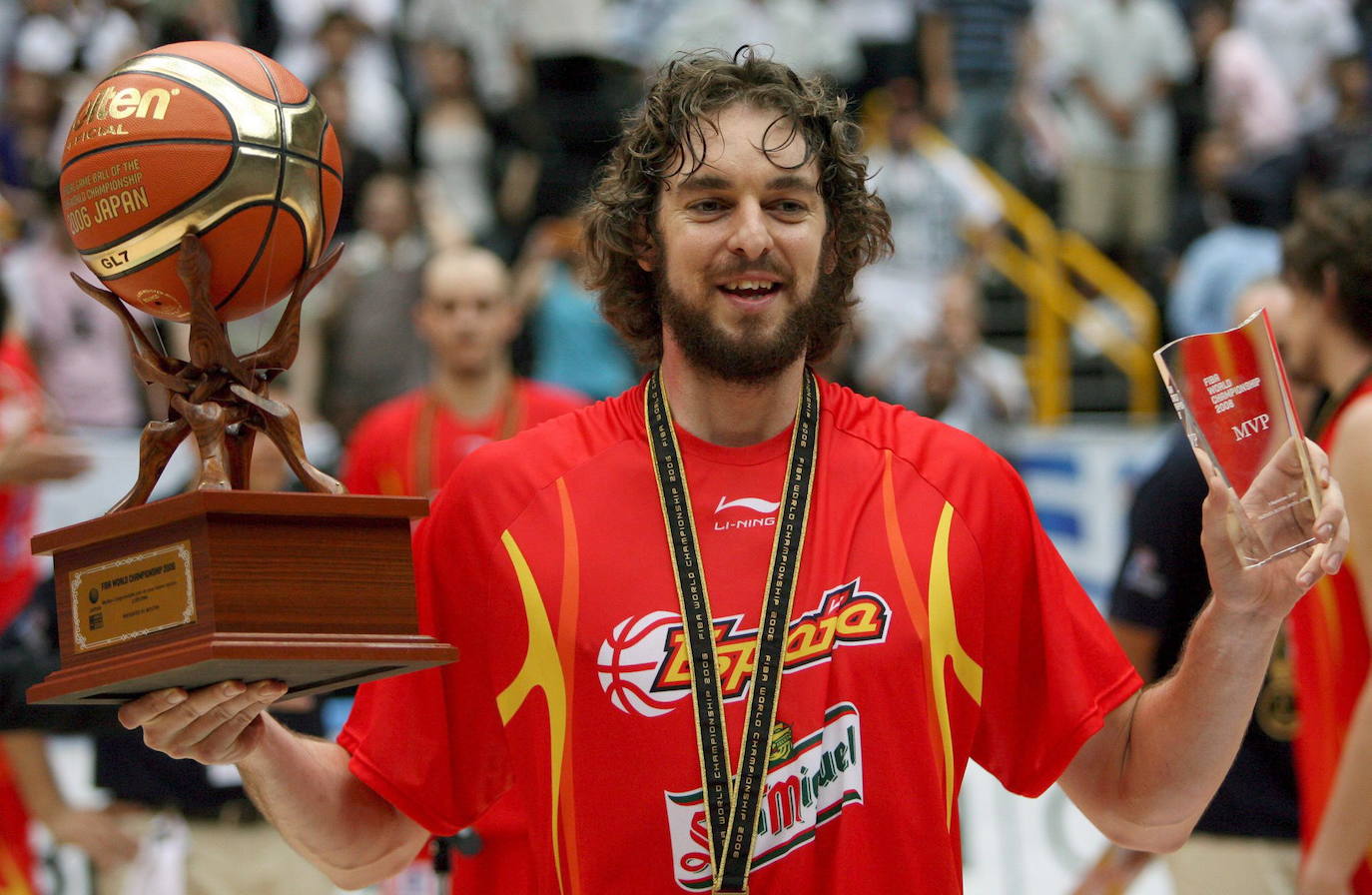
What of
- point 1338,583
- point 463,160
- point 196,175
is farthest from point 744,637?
point 463,160

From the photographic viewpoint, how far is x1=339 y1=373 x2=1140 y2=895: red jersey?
9.71 feet

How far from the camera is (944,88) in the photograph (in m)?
12.8

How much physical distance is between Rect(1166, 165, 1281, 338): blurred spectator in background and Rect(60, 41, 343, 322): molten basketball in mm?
8489

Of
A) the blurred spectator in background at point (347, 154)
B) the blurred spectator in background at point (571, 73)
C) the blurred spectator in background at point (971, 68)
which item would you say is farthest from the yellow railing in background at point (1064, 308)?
the blurred spectator in background at point (347, 154)

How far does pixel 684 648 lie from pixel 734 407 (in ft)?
1.58

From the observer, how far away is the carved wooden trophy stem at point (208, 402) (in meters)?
2.96

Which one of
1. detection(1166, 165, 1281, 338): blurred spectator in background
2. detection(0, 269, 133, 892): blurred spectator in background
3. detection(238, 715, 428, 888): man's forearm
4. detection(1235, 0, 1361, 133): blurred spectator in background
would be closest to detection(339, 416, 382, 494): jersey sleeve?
detection(0, 269, 133, 892): blurred spectator in background

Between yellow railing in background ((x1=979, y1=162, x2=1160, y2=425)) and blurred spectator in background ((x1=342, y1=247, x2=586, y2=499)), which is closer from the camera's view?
blurred spectator in background ((x1=342, y1=247, x2=586, y2=499))

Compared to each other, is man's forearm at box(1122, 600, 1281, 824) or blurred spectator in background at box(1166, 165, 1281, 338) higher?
blurred spectator in background at box(1166, 165, 1281, 338)

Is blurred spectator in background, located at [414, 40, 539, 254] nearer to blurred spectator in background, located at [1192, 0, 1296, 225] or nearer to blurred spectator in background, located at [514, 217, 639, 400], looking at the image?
blurred spectator in background, located at [514, 217, 639, 400]

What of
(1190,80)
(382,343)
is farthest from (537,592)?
(1190,80)

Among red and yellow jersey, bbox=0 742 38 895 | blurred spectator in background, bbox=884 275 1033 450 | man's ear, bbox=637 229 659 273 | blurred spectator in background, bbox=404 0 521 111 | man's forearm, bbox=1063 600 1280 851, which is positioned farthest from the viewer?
blurred spectator in background, bbox=404 0 521 111

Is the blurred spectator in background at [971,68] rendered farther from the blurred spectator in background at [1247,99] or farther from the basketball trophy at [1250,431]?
the basketball trophy at [1250,431]

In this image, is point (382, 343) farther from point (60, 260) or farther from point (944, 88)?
point (944, 88)
